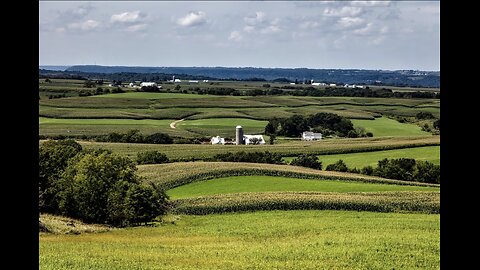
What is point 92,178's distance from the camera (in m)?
38.8

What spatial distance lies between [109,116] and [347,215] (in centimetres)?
6594

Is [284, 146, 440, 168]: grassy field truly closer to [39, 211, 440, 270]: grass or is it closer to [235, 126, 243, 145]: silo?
[235, 126, 243, 145]: silo

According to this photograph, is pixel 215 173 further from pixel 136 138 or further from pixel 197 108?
pixel 197 108

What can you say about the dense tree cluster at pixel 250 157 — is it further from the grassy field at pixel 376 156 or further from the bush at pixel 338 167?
the bush at pixel 338 167

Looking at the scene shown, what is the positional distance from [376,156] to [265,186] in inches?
932

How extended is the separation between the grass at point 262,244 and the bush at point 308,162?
970 inches

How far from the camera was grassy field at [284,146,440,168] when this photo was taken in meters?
66.2

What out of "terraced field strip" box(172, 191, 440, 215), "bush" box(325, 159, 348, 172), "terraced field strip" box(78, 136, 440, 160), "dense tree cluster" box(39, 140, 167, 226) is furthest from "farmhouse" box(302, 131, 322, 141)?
"dense tree cluster" box(39, 140, 167, 226)

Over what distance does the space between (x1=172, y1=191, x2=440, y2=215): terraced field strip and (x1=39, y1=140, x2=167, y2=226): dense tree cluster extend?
2837 mm

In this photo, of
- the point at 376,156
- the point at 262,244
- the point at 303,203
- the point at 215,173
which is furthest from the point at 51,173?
the point at 376,156
